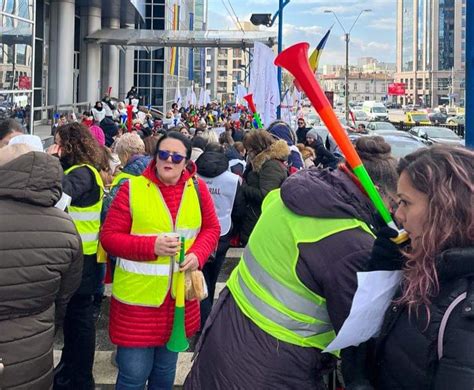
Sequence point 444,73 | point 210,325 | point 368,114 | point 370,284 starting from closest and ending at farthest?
point 370,284 → point 210,325 → point 368,114 → point 444,73

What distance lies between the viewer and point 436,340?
5.18 feet

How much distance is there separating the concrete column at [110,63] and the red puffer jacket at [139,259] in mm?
33177

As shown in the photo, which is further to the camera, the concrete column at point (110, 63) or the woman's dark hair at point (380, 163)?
the concrete column at point (110, 63)

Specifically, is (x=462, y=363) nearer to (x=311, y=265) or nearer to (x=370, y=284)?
(x=370, y=284)

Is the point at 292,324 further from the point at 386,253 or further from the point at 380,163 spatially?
the point at 380,163

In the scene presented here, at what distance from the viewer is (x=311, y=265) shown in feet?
6.27

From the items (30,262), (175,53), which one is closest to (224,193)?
(30,262)

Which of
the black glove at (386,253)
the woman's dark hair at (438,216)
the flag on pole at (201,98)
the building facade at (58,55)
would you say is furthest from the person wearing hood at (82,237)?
the flag on pole at (201,98)

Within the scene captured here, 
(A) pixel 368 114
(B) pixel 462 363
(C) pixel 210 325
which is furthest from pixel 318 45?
(A) pixel 368 114

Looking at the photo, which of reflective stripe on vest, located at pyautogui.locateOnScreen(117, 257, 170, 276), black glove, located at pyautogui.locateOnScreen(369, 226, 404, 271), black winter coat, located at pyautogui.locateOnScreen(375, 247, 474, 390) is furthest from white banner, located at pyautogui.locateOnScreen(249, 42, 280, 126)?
black winter coat, located at pyautogui.locateOnScreen(375, 247, 474, 390)

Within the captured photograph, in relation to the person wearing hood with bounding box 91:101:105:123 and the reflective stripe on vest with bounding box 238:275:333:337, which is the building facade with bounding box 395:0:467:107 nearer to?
the person wearing hood with bounding box 91:101:105:123

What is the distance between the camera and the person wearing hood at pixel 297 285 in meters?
1.89

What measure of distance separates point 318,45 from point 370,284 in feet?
25.5

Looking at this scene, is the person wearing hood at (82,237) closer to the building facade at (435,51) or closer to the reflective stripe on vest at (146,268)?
the reflective stripe on vest at (146,268)
